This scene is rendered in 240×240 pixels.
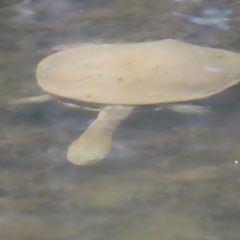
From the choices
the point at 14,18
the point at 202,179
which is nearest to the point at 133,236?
the point at 202,179

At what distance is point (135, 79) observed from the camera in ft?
5.27

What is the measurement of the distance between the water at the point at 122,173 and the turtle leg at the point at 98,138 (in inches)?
1.0

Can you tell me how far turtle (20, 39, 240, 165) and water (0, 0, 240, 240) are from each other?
2.5 inches

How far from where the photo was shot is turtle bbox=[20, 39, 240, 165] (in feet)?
5.20

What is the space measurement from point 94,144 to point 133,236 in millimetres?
327

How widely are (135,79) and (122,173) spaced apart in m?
0.33

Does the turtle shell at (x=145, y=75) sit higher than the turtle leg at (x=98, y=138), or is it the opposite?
the turtle shell at (x=145, y=75)

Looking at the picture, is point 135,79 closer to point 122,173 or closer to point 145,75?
point 145,75

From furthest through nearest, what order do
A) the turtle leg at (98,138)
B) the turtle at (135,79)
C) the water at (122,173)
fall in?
1. the turtle at (135,79)
2. the turtle leg at (98,138)
3. the water at (122,173)

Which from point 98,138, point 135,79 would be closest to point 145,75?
point 135,79

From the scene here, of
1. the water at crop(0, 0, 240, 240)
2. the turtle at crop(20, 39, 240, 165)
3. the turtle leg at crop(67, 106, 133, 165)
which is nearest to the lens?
the water at crop(0, 0, 240, 240)

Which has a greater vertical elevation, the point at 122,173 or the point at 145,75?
the point at 145,75

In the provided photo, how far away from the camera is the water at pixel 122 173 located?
1.30 meters

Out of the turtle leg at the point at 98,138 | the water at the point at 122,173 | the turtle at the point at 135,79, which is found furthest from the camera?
the turtle at the point at 135,79
